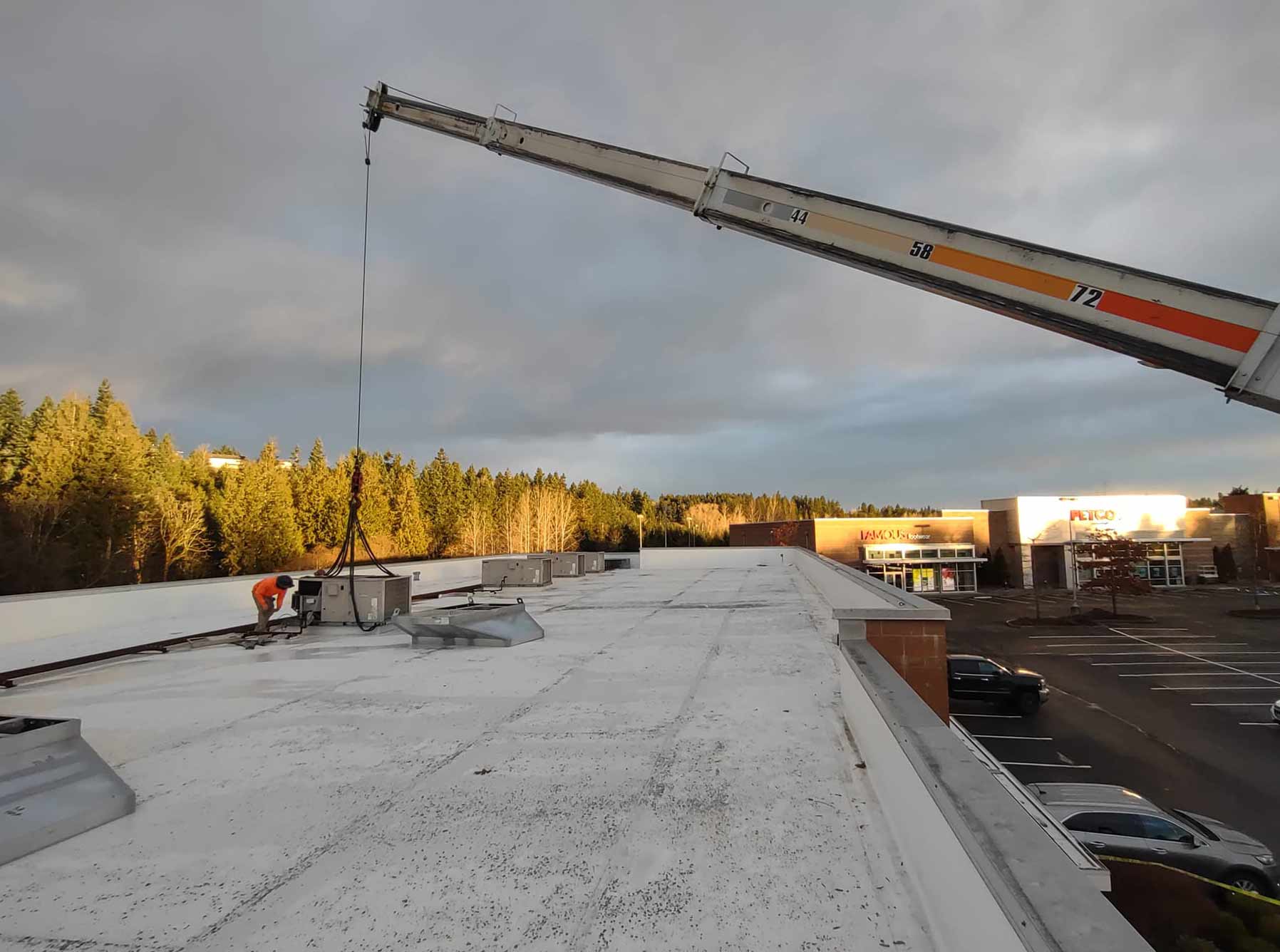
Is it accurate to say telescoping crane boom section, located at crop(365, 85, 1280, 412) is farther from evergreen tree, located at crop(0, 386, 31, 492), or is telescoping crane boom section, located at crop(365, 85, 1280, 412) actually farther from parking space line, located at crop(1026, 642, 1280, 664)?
evergreen tree, located at crop(0, 386, 31, 492)

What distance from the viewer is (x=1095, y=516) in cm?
4612

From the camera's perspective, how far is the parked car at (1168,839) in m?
7.50

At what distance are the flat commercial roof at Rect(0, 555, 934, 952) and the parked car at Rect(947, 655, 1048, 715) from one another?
10603 millimetres

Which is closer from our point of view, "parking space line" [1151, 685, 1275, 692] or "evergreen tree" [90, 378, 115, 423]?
"parking space line" [1151, 685, 1275, 692]

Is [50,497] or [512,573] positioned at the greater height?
[50,497]

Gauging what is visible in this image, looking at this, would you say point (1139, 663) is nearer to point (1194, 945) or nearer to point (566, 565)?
point (1194, 945)

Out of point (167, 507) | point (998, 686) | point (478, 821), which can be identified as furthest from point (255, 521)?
point (478, 821)

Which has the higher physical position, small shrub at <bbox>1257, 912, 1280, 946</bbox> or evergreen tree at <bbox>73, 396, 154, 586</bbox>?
evergreen tree at <bbox>73, 396, 154, 586</bbox>

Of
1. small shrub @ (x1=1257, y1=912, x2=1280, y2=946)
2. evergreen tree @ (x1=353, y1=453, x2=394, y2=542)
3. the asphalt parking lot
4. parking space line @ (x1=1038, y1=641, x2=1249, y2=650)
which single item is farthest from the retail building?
small shrub @ (x1=1257, y1=912, x2=1280, y2=946)

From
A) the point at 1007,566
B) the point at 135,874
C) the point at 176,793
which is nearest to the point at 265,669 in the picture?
the point at 176,793

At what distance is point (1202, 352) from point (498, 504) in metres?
59.6

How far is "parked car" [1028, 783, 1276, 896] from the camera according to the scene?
7500 millimetres

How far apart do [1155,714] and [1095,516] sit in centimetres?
3769

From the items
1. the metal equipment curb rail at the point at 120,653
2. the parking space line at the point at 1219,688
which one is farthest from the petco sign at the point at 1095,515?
the metal equipment curb rail at the point at 120,653
